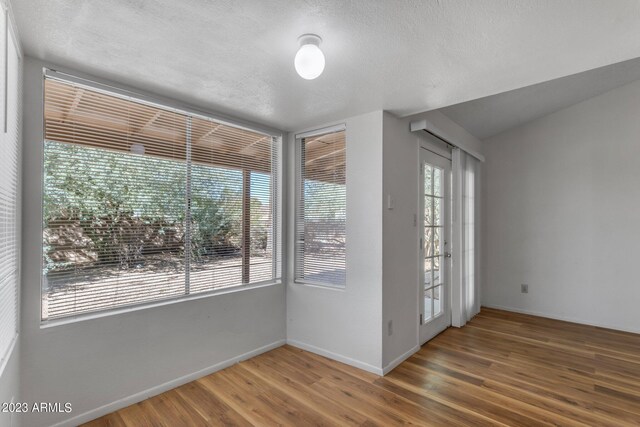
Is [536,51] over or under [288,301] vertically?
over

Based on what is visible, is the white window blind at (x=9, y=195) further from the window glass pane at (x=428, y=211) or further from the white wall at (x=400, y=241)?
the window glass pane at (x=428, y=211)

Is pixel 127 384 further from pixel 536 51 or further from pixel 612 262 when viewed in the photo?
pixel 612 262

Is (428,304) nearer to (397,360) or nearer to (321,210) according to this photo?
(397,360)

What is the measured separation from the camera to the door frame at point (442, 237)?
11.0ft

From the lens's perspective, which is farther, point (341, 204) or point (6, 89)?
point (341, 204)

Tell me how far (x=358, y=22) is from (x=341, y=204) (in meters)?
1.77

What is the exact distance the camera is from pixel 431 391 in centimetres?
250

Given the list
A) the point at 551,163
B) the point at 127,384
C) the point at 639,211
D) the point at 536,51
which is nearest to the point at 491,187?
the point at 551,163

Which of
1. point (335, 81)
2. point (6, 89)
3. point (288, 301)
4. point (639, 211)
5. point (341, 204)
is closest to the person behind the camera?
point (6, 89)

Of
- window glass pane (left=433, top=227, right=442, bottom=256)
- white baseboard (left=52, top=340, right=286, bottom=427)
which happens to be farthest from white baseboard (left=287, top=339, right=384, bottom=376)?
window glass pane (left=433, top=227, right=442, bottom=256)

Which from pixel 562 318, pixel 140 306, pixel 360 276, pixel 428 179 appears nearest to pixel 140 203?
pixel 140 306

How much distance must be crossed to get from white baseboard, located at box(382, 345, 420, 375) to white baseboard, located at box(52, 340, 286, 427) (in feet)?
4.00

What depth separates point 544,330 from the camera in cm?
390

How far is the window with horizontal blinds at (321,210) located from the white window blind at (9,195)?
7.28ft
